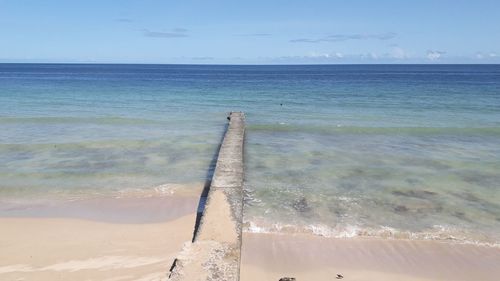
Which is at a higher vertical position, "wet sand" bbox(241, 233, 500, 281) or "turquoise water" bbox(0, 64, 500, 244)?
"turquoise water" bbox(0, 64, 500, 244)

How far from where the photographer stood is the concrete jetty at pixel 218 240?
4.50 meters

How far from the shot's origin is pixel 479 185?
9.07 meters

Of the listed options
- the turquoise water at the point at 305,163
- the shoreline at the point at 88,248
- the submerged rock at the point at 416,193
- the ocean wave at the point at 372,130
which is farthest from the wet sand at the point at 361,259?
the ocean wave at the point at 372,130

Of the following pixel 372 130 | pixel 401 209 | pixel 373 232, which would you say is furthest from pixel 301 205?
pixel 372 130

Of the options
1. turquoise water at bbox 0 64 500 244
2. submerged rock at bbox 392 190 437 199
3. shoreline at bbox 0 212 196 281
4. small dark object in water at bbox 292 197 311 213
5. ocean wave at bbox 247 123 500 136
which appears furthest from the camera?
ocean wave at bbox 247 123 500 136

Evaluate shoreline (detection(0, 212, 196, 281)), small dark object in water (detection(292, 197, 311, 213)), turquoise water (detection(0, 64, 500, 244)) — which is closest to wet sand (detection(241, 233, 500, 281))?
turquoise water (detection(0, 64, 500, 244))

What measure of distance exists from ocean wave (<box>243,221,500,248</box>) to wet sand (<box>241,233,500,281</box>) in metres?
0.13

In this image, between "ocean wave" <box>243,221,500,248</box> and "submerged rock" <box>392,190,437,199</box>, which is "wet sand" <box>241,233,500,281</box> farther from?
"submerged rock" <box>392,190,437,199</box>

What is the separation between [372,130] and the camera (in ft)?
52.7

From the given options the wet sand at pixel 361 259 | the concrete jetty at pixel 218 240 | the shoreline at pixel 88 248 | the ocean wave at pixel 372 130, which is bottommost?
the wet sand at pixel 361 259

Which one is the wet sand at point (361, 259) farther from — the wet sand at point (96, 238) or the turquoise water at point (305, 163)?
the wet sand at point (96, 238)

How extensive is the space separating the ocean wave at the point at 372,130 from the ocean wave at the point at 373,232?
29.7 ft

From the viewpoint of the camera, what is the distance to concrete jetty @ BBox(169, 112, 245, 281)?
4.50 meters

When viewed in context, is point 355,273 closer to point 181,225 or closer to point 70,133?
point 181,225
